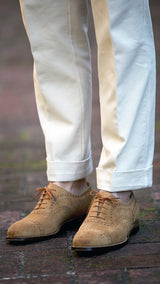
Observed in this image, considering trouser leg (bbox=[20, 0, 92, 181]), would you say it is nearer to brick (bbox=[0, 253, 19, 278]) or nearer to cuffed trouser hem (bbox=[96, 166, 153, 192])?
cuffed trouser hem (bbox=[96, 166, 153, 192])

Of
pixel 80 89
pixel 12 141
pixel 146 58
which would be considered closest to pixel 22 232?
pixel 80 89

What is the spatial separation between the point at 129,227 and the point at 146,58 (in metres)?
0.56

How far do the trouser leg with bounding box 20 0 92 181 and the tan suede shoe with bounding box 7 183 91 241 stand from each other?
69 mm

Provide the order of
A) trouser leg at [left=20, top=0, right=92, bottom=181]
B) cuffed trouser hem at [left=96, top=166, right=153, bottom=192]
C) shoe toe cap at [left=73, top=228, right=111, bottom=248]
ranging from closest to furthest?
shoe toe cap at [left=73, top=228, right=111, bottom=248] → cuffed trouser hem at [left=96, top=166, right=153, bottom=192] → trouser leg at [left=20, top=0, right=92, bottom=181]

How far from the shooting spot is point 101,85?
1.46 metres

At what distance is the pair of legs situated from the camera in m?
1.38

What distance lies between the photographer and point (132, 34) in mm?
1368

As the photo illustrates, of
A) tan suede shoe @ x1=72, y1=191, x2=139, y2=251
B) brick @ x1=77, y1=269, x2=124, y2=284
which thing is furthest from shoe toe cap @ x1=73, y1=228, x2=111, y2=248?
brick @ x1=77, y1=269, x2=124, y2=284

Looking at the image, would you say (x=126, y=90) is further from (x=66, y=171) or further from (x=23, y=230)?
(x=23, y=230)

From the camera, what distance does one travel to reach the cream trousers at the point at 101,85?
1376 millimetres

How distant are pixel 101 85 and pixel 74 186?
1.33 ft

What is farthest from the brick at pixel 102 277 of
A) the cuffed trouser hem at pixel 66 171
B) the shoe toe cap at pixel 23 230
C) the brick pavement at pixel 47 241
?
the cuffed trouser hem at pixel 66 171

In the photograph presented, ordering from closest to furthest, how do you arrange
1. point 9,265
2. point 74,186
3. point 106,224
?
point 9,265
point 106,224
point 74,186

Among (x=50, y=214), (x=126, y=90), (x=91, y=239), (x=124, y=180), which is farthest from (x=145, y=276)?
(x=126, y=90)
